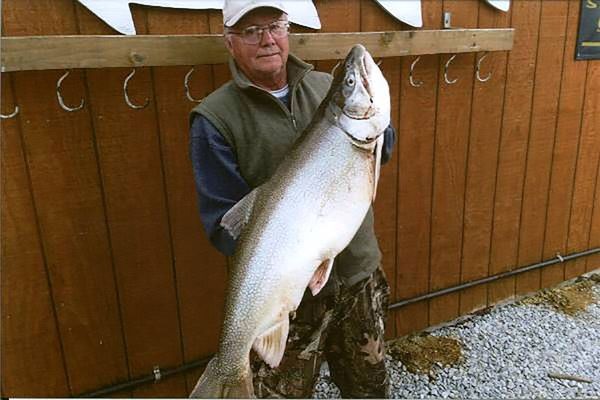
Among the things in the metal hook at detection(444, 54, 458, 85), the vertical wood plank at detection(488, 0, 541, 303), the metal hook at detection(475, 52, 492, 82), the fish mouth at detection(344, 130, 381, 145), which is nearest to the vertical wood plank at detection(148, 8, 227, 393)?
Result: the fish mouth at detection(344, 130, 381, 145)

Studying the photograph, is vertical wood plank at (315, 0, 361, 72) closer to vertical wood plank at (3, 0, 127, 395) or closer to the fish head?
the fish head

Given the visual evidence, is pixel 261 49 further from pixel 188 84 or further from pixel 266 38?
pixel 188 84

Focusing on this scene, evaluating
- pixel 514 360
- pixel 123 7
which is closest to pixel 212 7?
pixel 123 7

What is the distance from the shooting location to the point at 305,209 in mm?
1700

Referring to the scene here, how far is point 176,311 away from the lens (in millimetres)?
2742

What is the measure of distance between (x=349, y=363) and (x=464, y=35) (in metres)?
1.79

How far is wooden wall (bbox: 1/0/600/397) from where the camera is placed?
2.28m

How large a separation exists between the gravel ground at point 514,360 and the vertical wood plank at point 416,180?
343 millimetres

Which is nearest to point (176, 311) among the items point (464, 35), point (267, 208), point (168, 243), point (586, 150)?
point (168, 243)

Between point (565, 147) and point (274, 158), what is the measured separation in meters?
2.43

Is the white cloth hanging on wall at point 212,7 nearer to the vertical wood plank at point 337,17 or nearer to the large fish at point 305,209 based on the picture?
the vertical wood plank at point 337,17

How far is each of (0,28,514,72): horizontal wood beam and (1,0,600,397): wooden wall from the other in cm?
13

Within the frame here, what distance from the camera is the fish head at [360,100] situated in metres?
1.67

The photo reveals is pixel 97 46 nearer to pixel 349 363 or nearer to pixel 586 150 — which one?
pixel 349 363
